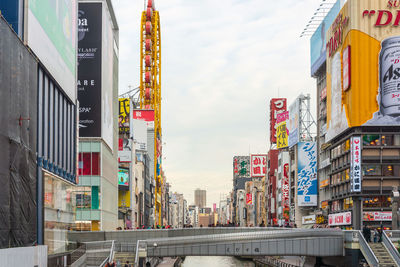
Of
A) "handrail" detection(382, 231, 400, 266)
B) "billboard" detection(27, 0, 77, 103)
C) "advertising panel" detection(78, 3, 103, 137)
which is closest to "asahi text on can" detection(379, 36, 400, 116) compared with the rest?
"handrail" detection(382, 231, 400, 266)

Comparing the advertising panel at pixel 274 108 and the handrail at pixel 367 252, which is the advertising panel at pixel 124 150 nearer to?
the advertising panel at pixel 274 108

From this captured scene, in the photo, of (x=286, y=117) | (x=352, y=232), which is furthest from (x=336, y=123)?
(x=286, y=117)

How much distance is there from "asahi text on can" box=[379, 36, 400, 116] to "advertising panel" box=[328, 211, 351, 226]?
1433 cm

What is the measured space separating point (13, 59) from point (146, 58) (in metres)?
122

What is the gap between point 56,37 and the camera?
5059 centimetres

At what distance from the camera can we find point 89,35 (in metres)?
86.9

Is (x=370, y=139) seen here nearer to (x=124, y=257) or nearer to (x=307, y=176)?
(x=307, y=176)

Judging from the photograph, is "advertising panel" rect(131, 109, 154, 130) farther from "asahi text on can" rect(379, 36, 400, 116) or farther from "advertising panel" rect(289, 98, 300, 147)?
"asahi text on can" rect(379, 36, 400, 116)

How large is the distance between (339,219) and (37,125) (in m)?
58.3

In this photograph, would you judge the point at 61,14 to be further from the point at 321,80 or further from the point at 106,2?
the point at 321,80

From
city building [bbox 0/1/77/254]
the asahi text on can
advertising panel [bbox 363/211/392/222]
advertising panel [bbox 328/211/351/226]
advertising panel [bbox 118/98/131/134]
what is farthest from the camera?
advertising panel [bbox 118/98/131/134]

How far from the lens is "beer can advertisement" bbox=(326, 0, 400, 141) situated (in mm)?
84312

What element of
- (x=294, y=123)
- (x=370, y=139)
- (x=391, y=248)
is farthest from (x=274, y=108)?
(x=391, y=248)

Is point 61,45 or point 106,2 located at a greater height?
point 106,2
